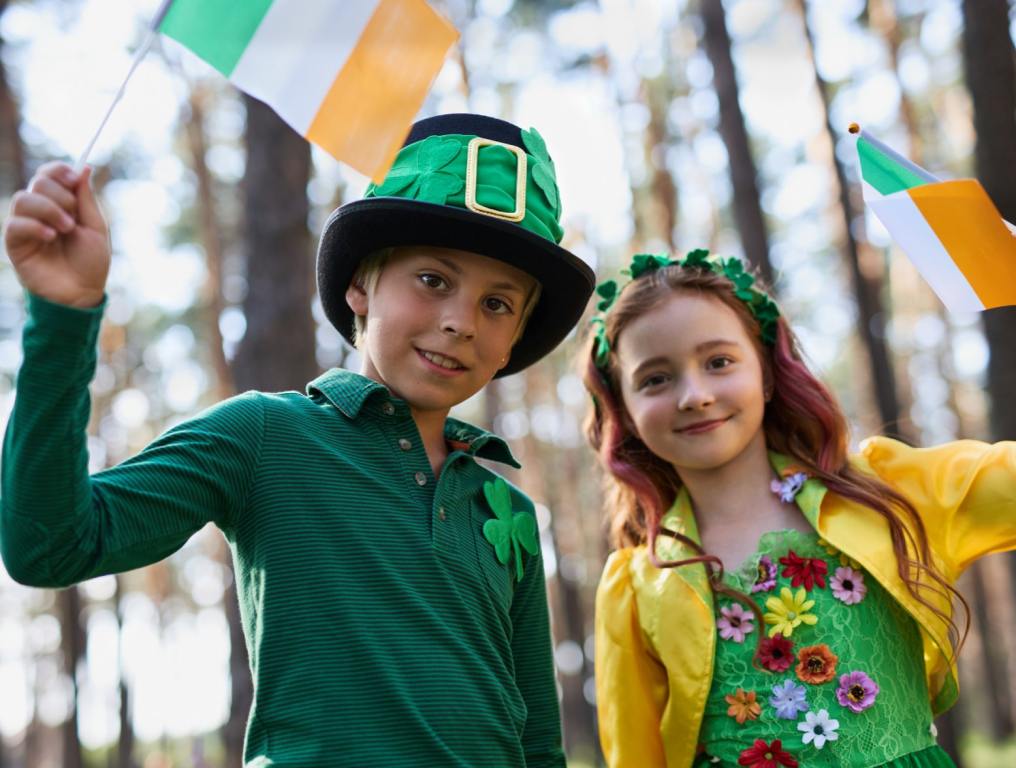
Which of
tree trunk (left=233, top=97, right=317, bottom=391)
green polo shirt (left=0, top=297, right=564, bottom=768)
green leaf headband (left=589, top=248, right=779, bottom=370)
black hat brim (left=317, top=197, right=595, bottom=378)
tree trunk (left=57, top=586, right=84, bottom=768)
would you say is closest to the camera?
green polo shirt (left=0, top=297, right=564, bottom=768)

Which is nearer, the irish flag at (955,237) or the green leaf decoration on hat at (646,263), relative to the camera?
the irish flag at (955,237)

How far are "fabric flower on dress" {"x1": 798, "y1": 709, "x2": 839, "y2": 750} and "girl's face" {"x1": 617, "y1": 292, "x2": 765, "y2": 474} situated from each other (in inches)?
29.4

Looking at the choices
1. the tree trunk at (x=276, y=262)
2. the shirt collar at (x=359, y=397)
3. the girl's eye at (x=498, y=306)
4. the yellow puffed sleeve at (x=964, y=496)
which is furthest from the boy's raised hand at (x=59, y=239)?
the tree trunk at (x=276, y=262)

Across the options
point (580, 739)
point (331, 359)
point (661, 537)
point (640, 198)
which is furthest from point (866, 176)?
point (580, 739)

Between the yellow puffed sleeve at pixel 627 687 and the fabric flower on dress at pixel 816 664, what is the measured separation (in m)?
0.42

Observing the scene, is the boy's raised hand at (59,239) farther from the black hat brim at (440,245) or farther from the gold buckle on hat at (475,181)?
the gold buckle on hat at (475,181)

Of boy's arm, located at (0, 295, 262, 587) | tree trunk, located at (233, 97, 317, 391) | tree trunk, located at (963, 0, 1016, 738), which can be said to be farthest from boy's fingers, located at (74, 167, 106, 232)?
tree trunk, located at (963, 0, 1016, 738)

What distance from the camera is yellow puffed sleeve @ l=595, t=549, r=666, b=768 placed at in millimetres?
2951

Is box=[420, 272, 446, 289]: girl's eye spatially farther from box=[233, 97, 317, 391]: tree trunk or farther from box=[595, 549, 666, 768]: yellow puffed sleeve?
box=[233, 97, 317, 391]: tree trunk

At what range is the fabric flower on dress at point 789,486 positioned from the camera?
305cm

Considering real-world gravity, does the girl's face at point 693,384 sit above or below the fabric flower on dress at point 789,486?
above

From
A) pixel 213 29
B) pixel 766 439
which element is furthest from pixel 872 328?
pixel 213 29

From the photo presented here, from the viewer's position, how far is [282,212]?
236 inches

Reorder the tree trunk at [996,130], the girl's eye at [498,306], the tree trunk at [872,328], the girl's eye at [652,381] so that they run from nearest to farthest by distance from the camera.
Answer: the girl's eye at [498,306], the girl's eye at [652,381], the tree trunk at [996,130], the tree trunk at [872,328]
